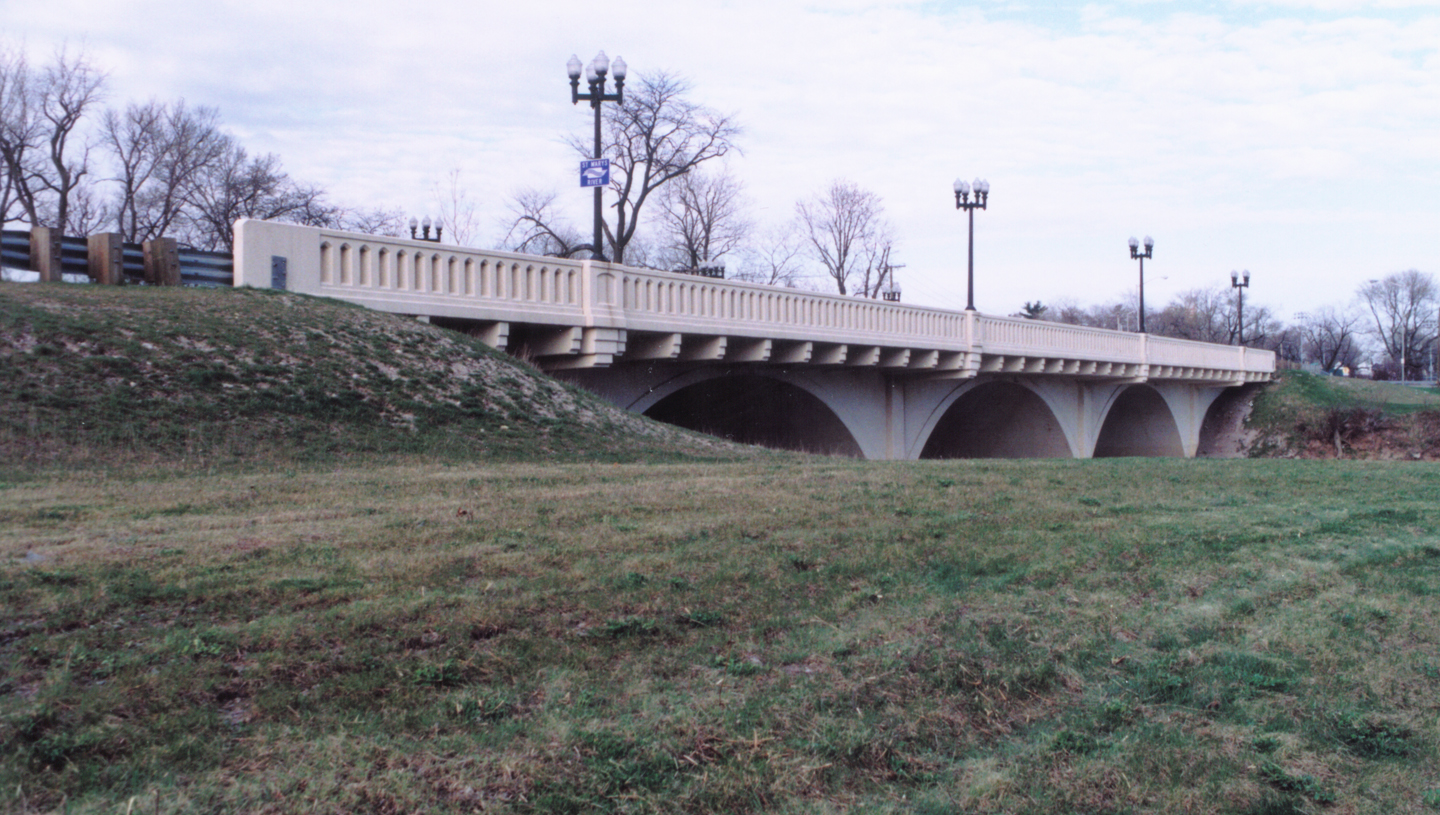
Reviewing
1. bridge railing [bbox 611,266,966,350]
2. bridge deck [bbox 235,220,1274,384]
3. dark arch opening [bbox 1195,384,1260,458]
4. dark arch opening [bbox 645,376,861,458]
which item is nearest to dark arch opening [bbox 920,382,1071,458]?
bridge deck [bbox 235,220,1274,384]

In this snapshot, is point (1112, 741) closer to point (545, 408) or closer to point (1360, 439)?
point (545, 408)

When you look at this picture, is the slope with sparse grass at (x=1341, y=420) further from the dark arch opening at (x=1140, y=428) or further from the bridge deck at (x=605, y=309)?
the bridge deck at (x=605, y=309)

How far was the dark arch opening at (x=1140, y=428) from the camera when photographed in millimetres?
48156

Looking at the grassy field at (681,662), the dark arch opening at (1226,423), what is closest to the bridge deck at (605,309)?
the grassy field at (681,662)

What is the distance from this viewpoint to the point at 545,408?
14727mm

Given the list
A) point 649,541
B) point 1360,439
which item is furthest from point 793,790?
point 1360,439

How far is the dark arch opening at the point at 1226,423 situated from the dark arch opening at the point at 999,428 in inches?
602

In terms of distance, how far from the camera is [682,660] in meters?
4.39

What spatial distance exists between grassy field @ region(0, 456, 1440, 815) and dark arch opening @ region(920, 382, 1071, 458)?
3183 cm

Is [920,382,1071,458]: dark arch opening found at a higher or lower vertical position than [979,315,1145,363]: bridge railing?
lower

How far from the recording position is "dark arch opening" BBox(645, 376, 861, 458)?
26.4 m

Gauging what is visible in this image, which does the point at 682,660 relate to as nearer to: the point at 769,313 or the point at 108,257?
the point at 108,257

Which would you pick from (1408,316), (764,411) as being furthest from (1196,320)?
(764,411)

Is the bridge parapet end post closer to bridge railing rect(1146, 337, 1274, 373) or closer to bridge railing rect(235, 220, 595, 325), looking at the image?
bridge railing rect(235, 220, 595, 325)
